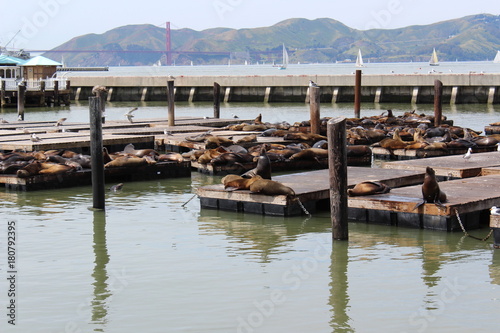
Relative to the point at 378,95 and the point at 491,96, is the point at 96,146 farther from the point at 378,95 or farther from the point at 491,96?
the point at 378,95

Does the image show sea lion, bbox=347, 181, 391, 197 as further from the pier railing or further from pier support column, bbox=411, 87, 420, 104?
the pier railing

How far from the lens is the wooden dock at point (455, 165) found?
506 inches

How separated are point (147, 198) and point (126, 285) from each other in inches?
196

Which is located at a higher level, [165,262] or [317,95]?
[317,95]

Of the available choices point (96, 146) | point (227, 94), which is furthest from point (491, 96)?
point (96, 146)

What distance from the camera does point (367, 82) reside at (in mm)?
37312

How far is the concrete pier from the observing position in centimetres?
3531

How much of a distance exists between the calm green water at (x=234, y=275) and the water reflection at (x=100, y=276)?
0.05ft

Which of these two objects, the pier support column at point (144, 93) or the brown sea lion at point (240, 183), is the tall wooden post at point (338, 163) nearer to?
the brown sea lion at point (240, 183)

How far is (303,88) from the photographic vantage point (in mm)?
38875

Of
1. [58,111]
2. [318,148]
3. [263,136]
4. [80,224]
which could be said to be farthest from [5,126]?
[58,111]

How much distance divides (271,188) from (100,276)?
122 inches

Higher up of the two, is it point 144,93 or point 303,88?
point 303,88

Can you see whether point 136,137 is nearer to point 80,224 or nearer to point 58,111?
point 80,224
